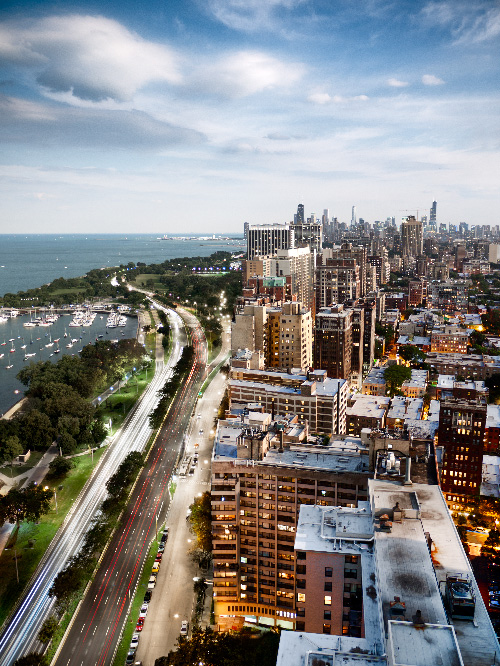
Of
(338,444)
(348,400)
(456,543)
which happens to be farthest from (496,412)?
(456,543)

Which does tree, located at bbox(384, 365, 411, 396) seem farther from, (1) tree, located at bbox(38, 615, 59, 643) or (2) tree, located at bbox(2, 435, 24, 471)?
(1) tree, located at bbox(38, 615, 59, 643)

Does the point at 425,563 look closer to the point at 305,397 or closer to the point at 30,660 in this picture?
the point at 30,660

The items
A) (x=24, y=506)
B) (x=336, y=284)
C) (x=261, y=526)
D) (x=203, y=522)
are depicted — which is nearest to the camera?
(x=261, y=526)

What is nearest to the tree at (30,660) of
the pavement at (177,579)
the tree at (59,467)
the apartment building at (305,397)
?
the pavement at (177,579)

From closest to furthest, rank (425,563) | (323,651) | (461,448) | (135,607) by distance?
(323,651)
(425,563)
(135,607)
(461,448)

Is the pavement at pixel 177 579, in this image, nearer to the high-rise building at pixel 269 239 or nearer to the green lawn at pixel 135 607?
the green lawn at pixel 135 607

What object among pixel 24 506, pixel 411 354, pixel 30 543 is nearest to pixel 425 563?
pixel 30 543
